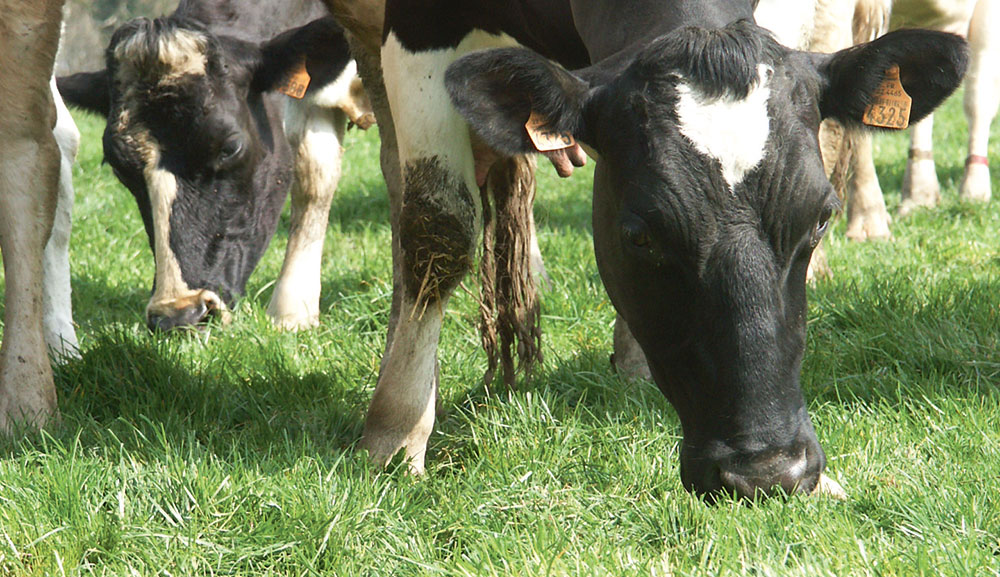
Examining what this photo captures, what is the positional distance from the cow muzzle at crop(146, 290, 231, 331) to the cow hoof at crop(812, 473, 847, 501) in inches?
115

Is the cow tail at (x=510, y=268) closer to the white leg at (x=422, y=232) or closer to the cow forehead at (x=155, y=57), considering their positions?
the white leg at (x=422, y=232)

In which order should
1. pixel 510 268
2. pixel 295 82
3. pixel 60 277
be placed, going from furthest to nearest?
1. pixel 295 82
2. pixel 60 277
3. pixel 510 268

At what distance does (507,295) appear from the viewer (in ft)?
12.7

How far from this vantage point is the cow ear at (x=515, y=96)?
2.63 metres

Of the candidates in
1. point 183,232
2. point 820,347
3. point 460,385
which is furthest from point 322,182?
point 820,347

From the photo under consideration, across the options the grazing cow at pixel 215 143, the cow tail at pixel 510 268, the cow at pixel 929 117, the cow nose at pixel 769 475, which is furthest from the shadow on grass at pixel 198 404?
the cow at pixel 929 117

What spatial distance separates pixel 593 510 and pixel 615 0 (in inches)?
52.7

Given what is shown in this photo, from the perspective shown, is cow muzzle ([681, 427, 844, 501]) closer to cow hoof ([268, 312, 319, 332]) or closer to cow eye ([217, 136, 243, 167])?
cow hoof ([268, 312, 319, 332])

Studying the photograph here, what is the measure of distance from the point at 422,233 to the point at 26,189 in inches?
51.6

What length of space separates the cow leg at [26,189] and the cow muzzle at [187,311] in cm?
113

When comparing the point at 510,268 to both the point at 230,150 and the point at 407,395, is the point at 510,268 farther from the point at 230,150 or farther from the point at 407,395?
the point at 230,150

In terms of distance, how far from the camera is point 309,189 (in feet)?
18.9

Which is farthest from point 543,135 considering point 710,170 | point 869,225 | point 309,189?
point 869,225

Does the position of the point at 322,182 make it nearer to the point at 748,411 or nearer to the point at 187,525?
the point at 187,525
